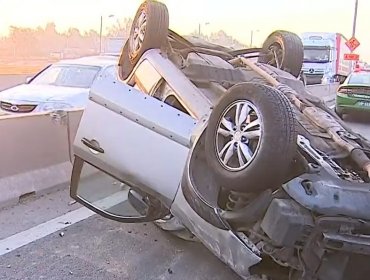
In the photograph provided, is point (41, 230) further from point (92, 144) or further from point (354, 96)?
point (354, 96)

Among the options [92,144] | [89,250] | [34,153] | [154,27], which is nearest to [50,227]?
[89,250]

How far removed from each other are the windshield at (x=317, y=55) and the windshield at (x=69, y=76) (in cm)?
2424

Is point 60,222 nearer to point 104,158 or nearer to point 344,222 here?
point 104,158

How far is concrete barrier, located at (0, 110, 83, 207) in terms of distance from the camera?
6.00 m

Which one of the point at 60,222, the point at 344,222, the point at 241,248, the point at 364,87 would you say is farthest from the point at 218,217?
the point at 364,87

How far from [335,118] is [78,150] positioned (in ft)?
6.97

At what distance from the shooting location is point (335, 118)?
4574 millimetres

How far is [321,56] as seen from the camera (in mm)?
33844

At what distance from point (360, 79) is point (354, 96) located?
2.92ft

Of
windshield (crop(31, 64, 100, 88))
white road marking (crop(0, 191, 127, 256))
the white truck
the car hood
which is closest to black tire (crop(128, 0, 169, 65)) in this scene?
white road marking (crop(0, 191, 127, 256))

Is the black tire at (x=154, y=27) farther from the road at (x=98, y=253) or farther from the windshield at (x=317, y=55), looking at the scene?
the windshield at (x=317, y=55)

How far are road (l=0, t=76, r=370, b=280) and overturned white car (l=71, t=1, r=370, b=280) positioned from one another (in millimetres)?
296

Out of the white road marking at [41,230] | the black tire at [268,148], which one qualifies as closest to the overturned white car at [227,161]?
the black tire at [268,148]

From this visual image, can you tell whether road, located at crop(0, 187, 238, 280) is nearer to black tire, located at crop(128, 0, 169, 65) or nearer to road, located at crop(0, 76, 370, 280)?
road, located at crop(0, 76, 370, 280)
